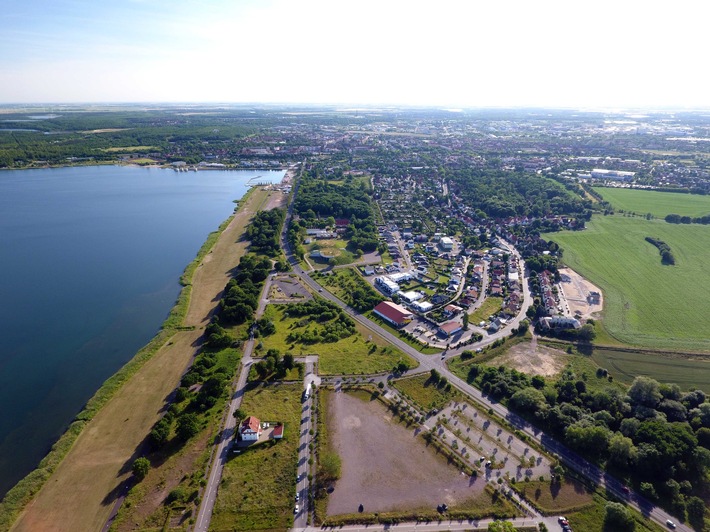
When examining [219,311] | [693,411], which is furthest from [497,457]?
[219,311]

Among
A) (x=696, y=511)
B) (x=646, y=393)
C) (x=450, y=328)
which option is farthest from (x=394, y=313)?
(x=696, y=511)

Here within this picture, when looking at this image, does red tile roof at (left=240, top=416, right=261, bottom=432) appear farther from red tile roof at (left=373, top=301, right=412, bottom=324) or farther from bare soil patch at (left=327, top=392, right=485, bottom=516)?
red tile roof at (left=373, top=301, right=412, bottom=324)

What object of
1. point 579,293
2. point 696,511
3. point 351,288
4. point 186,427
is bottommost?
point 696,511

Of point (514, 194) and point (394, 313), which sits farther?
point (514, 194)

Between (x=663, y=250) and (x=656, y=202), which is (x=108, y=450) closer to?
(x=663, y=250)

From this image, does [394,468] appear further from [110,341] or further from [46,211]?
[46,211]

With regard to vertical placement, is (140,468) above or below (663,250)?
below
